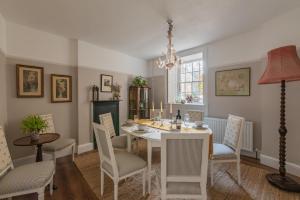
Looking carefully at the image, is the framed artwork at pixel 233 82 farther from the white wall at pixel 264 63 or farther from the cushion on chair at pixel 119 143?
the cushion on chair at pixel 119 143

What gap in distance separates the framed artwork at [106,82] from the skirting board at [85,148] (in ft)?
4.80

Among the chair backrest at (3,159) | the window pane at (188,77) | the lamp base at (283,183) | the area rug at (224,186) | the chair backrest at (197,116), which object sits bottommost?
the area rug at (224,186)

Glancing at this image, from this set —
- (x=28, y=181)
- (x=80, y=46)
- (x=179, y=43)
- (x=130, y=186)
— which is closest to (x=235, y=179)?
(x=130, y=186)

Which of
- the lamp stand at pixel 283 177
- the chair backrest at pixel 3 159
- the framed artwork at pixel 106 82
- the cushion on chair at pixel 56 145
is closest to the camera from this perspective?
the chair backrest at pixel 3 159

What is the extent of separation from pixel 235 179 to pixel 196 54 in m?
3.22

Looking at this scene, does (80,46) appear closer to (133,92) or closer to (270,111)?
(133,92)

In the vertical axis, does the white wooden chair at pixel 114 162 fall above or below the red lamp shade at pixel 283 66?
below

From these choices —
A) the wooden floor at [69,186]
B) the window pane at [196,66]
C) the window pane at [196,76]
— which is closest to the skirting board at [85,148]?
the wooden floor at [69,186]

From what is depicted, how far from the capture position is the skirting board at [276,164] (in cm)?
261

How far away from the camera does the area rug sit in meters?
2.10

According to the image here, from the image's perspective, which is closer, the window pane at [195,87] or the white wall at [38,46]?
the white wall at [38,46]

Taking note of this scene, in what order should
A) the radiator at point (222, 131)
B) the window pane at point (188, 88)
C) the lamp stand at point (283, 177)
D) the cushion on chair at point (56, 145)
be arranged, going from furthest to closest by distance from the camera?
the window pane at point (188, 88) < the radiator at point (222, 131) < the cushion on chair at point (56, 145) < the lamp stand at point (283, 177)

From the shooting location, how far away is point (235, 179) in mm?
2500

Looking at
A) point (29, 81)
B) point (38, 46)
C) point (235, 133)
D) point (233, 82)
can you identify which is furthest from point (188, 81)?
point (29, 81)
